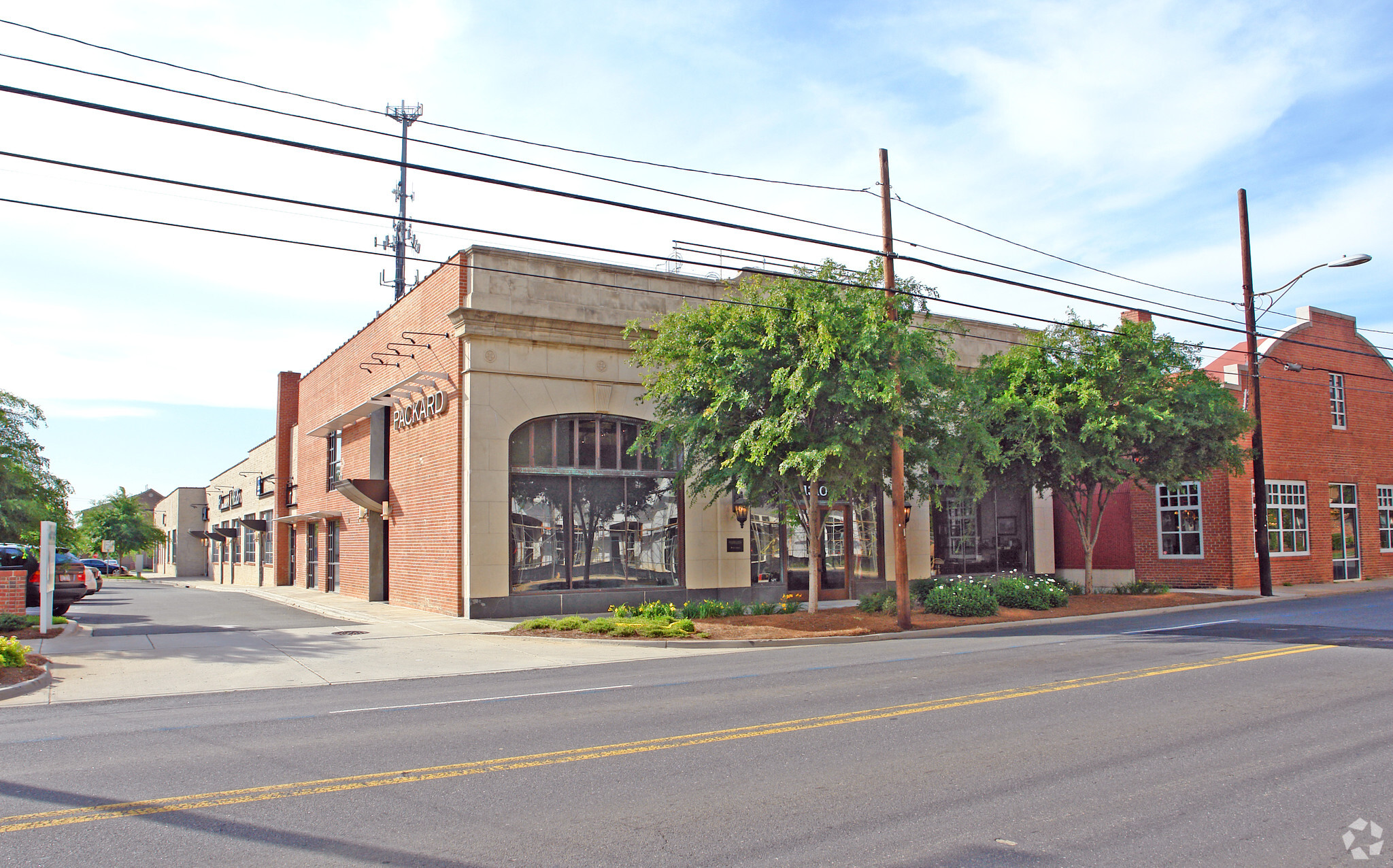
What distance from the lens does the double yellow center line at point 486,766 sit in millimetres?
5762

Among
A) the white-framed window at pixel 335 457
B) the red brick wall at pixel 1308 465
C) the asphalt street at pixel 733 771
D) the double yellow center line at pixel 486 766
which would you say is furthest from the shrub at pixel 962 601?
the white-framed window at pixel 335 457

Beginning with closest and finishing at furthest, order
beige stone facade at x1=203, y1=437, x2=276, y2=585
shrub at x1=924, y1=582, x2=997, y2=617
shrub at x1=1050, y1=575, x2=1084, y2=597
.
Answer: shrub at x1=924, y1=582, x2=997, y2=617, shrub at x1=1050, y1=575, x2=1084, y2=597, beige stone facade at x1=203, y1=437, x2=276, y2=585

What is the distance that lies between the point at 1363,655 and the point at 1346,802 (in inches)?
319

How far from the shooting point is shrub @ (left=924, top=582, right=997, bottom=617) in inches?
770

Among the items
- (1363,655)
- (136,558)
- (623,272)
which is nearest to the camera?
(1363,655)

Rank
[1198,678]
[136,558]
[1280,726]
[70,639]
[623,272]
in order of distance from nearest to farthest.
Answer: [1280,726] → [1198,678] → [70,639] → [623,272] → [136,558]

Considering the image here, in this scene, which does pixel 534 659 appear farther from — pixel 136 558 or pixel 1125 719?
pixel 136 558

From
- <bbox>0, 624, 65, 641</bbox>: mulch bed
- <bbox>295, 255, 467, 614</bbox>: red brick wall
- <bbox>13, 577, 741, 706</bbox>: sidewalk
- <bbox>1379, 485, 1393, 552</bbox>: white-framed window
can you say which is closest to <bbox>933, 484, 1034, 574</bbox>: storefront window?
<bbox>1379, 485, 1393, 552</bbox>: white-framed window

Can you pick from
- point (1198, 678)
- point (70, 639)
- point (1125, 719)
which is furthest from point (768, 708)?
point (70, 639)

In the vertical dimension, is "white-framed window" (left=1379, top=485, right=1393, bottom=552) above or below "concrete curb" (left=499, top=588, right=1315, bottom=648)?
above

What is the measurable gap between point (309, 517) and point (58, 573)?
13.0 m

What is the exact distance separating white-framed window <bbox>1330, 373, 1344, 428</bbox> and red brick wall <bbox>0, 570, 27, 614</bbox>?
35782mm

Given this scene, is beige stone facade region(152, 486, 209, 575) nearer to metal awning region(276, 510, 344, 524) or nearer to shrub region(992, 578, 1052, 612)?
metal awning region(276, 510, 344, 524)

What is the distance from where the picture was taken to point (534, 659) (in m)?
14.0
